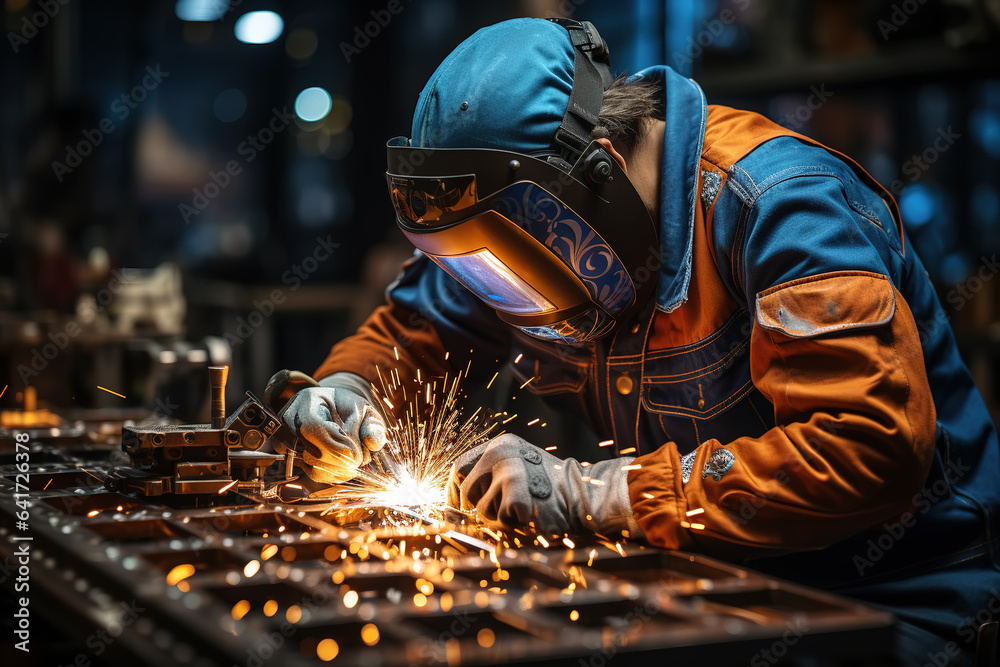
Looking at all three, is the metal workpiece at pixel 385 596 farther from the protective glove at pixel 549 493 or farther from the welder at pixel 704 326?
the welder at pixel 704 326

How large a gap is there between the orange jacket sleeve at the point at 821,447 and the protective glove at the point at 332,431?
2.31ft

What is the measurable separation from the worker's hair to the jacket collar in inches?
2.0

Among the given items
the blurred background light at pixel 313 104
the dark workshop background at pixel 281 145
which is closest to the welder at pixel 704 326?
the dark workshop background at pixel 281 145

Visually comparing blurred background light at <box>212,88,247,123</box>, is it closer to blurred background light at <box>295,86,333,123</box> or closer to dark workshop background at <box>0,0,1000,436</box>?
dark workshop background at <box>0,0,1000,436</box>

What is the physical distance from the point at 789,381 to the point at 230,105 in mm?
10754

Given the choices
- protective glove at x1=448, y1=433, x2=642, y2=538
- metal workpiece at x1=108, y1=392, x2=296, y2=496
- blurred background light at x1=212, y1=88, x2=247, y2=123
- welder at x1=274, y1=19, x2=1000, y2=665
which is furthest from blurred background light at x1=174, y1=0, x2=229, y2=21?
blurred background light at x1=212, y1=88, x2=247, y2=123

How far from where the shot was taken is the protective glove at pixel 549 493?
5.32ft

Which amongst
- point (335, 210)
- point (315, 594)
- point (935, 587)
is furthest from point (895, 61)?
point (335, 210)

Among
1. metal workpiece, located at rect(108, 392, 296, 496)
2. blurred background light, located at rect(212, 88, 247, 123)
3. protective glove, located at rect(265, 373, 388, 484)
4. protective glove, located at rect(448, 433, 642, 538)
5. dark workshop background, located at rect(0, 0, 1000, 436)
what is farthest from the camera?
blurred background light, located at rect(212, 88, 247, 123)

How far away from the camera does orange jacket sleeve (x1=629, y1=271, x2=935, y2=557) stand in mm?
1520

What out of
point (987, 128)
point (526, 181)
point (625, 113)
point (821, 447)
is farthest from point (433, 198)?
point (987, 128)

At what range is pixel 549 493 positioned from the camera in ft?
5.37

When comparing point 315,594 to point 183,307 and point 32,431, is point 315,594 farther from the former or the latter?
point 183,307

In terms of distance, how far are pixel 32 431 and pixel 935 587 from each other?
219 cm
